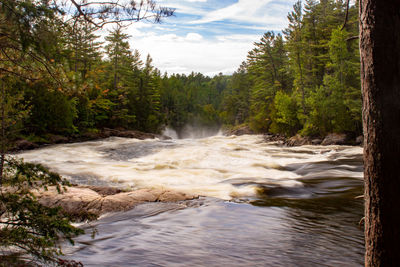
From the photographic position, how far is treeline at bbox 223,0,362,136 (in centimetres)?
2656

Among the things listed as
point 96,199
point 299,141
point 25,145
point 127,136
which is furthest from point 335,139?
point 25,145

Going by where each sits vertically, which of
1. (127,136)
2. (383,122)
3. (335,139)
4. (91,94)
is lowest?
(335,139)

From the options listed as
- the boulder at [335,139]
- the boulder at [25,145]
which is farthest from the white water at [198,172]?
the boulder at [335,139]

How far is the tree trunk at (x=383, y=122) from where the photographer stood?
308 cm

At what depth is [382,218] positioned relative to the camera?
3.13 meters

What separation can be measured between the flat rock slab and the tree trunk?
5755 mm

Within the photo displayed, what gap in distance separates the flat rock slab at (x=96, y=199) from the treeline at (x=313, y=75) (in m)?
11.2

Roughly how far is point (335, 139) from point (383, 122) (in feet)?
83.7

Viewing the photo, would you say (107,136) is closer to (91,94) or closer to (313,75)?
(91,94)

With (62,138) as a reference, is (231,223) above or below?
below

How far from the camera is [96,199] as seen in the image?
298 inches

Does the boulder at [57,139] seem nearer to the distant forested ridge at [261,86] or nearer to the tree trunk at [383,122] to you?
the distant forested ridge at [261,86]

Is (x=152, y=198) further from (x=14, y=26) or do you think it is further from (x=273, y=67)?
(x=273, y=67)

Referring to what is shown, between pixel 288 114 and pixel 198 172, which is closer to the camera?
pixel 198 172
